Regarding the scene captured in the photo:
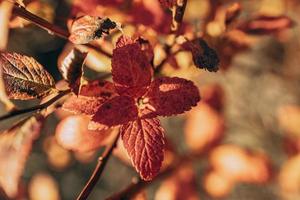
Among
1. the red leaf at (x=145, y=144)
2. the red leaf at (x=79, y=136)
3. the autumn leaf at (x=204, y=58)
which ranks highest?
the autumn leaf at (x=204, y=58)

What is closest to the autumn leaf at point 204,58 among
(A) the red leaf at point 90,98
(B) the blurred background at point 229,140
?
(A) the red leaf at point 90,98

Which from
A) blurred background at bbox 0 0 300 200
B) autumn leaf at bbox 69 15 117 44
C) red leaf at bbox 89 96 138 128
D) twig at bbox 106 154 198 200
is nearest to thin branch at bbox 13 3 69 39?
autumn leaf at bbox 69 15 117 44

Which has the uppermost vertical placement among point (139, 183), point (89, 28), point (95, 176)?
point (89, 28)

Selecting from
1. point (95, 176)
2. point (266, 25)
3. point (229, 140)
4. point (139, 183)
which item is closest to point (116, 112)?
point (95, 176)

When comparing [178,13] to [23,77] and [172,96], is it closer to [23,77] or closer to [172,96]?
[172,96]

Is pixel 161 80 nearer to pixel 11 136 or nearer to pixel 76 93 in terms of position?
pixel 76 93

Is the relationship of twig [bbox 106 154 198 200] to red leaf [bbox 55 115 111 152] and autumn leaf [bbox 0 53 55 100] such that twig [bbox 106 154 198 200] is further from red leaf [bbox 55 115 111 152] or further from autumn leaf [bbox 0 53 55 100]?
autumn leaf [bbox 0 53 55 100]

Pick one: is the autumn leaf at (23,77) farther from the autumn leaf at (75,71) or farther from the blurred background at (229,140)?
the blurred background at (229,140)
